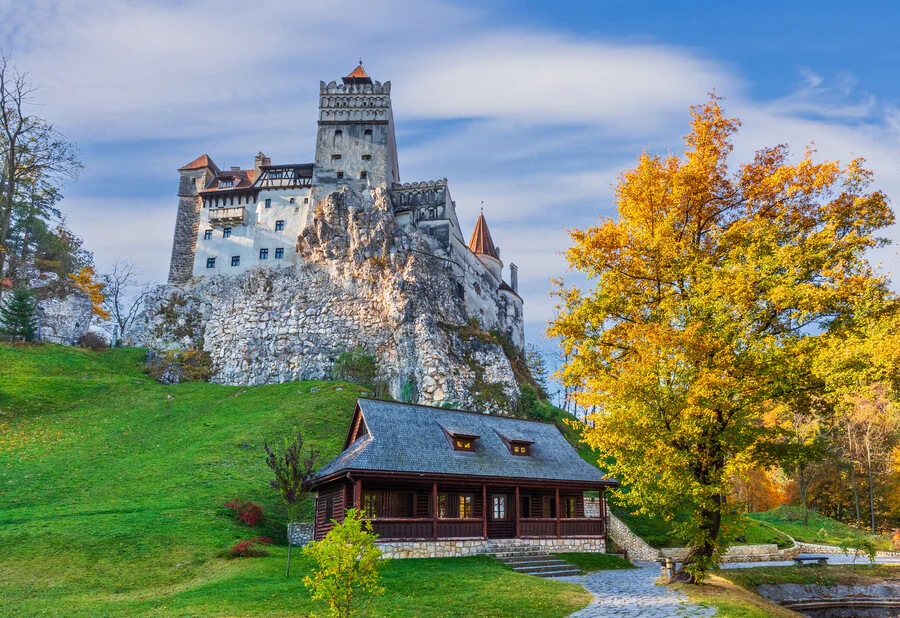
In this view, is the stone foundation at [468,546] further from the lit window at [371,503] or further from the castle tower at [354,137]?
the castle tower at [354,137]

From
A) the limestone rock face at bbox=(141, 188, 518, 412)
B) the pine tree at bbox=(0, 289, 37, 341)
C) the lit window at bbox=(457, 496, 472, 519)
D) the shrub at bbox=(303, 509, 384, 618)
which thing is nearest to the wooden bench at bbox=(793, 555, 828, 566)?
the lit window at bbox=(457, 496, 472, 519)

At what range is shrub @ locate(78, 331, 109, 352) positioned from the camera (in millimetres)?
55875

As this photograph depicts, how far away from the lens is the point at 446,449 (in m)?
25.4

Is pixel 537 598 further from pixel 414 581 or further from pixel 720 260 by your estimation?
pixel 720 260

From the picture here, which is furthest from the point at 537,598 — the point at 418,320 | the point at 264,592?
the point at 418,320

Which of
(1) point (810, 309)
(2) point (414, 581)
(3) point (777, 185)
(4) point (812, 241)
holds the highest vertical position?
(3) point (777, 185)

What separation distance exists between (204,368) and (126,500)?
102 ft

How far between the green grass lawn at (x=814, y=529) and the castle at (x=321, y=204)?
1232 inches

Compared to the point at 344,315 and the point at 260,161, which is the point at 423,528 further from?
the point at 260,161

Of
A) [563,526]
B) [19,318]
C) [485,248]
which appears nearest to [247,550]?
[563,526]

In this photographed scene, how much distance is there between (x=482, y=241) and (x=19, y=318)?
47472 mm

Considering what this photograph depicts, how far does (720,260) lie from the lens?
16.5m

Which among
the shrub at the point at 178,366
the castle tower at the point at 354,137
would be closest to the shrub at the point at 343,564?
the shrub at the point at 178,366

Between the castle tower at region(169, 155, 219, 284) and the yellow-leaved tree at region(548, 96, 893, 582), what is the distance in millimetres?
55258
